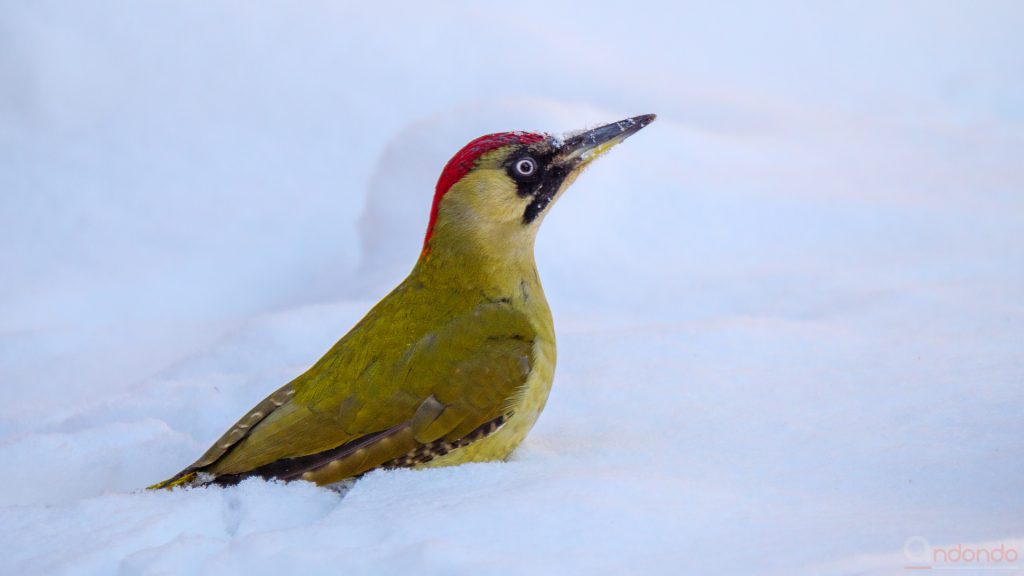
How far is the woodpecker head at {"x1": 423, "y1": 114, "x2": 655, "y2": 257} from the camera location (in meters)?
2.88

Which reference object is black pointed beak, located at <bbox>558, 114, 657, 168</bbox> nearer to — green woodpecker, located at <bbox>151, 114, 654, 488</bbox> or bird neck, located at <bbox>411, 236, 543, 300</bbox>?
green woodpecker, located at <bbox>151, 114, 654, 488</bbox>

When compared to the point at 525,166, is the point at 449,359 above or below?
below

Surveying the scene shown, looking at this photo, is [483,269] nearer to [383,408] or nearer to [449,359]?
[449,359]

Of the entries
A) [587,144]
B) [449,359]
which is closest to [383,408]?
[449,359]

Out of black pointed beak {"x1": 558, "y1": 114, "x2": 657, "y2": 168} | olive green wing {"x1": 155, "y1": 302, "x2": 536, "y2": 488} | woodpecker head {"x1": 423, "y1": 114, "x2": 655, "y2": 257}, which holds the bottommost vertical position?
olive green wing {"x1": 155, "y1": 302, "x2": 536, "y2": 488}

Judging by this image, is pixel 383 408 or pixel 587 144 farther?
pixel 587 144

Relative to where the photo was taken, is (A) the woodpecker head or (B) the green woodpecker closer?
(B) the green woodpecker

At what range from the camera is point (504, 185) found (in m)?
2.88

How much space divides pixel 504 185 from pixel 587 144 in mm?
254

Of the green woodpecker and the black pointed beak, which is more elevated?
the black pointed beak

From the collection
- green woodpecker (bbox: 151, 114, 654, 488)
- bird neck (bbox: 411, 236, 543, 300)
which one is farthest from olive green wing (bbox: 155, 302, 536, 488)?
bird neck (bbox: 411, 236, 543, 300)

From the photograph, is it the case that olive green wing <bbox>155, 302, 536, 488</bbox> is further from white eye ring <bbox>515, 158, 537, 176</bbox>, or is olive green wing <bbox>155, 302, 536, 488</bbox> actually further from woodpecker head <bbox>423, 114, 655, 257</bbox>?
white eye ring <bbox>515, 158, 537, 176</bbox>

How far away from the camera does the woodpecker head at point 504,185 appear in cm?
288

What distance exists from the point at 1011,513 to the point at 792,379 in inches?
47.3
